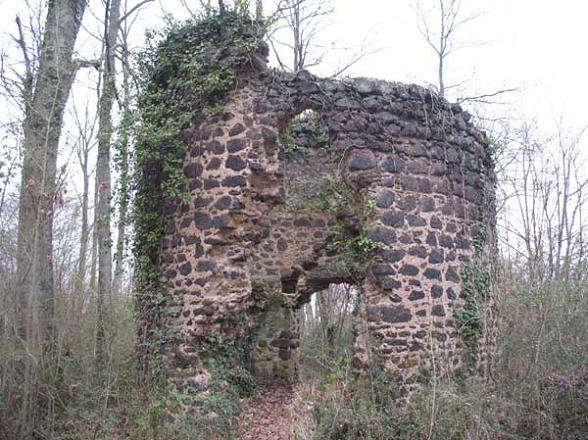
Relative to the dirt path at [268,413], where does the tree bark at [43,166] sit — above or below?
above

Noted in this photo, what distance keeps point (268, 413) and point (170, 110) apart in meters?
4.38

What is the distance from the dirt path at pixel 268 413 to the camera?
7707 mm

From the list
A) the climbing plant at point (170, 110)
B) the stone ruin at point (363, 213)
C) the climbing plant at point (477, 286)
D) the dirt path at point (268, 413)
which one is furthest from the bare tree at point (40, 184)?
the climbing plant at point (477, 286)

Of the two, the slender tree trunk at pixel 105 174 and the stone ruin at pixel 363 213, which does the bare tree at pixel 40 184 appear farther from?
the stone ruin at pixel 363 213

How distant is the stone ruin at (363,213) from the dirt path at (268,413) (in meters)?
0.97

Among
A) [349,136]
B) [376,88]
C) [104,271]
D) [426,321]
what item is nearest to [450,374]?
[426,321]

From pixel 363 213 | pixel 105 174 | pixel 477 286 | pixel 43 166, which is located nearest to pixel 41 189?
pixel 43 166

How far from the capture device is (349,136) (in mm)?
8258

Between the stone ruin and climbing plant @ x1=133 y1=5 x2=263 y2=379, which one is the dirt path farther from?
climbing plant @ x1=133 y1=5 x2=263 y2=379

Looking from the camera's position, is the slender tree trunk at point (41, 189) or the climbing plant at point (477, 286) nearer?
the slender tree trunk at point (41, 189)

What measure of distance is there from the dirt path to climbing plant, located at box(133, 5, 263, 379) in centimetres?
147

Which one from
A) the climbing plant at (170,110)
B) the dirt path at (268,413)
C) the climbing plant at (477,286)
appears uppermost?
the climbing plant at (170,110)

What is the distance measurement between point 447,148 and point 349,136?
144 centimetres

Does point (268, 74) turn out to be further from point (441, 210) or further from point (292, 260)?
point (292, 260)
